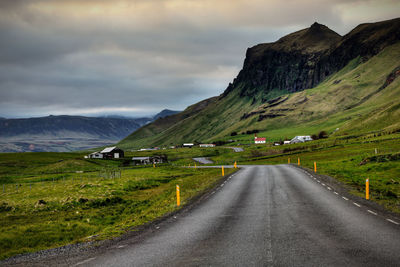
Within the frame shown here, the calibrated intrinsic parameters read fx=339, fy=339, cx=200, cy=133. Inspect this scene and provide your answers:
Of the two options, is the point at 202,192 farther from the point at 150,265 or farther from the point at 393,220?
the point at 150,265

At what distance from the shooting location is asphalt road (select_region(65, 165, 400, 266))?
36.8ft

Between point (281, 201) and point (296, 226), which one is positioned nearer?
point (296, 226)

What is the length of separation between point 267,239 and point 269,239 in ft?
0.26

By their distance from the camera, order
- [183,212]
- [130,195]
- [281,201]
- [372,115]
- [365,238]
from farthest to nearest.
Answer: [372,115] < [130,195] < [281,201] < [183,212] < [365,238]

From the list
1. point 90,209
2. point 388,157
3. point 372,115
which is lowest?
point 90,209

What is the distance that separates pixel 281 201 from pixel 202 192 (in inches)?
372

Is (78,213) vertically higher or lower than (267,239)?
lower

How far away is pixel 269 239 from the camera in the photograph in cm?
1370

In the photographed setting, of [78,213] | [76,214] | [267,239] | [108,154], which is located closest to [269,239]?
[267,239]

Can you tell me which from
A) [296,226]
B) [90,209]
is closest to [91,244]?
[296,226]

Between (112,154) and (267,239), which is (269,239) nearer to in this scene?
(267,239)

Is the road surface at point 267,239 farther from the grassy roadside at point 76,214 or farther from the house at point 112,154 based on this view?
the house at point 112,154

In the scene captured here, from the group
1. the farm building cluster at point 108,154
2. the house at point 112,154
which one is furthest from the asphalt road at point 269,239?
the farm building cluster at point 108,154

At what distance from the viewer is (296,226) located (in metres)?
16.1
